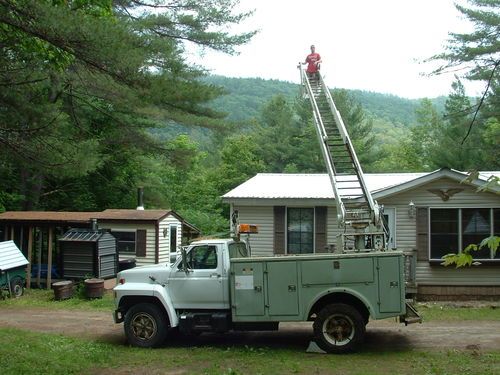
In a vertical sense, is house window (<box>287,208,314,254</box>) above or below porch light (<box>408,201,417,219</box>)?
below

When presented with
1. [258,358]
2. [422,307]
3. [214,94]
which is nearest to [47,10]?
[258,358]

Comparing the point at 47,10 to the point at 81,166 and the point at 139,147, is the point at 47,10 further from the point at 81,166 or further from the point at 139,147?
the point at 139,147

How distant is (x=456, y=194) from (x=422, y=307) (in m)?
3.20

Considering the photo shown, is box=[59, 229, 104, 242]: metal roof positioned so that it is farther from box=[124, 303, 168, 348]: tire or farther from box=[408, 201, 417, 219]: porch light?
box=[408, 201, 417, 219]: porch light

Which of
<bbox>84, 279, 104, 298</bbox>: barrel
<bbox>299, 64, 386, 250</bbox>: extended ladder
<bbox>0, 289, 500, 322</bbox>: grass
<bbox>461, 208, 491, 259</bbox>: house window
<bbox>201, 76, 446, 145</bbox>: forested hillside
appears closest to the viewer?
<bbox>299, 64, 386, 250</bbox>: extended ladder

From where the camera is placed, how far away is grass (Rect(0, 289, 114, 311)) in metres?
15.2

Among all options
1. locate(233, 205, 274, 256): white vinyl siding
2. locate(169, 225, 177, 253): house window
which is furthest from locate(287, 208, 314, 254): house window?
locate(169, 225, 177, 253): house window

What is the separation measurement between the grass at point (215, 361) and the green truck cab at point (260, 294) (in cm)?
40

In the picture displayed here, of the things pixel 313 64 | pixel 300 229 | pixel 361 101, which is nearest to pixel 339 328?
pixel 300 229

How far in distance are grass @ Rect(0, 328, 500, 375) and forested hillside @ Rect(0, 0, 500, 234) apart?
3392 millimetres

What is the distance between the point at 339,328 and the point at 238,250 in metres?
2.41

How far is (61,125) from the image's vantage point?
1547 centimetres

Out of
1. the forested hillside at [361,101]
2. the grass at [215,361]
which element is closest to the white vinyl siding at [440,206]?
the grass at [215,361]

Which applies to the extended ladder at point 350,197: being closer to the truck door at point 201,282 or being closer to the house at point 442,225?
the house at point 442,225
